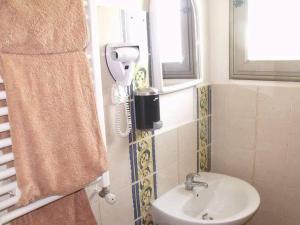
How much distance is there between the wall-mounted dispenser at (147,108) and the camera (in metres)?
1.23

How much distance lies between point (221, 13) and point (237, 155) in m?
0.85

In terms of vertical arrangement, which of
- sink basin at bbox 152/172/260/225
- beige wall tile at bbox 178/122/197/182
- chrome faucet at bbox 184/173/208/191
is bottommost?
sink basin at bbox 152/172/260/225

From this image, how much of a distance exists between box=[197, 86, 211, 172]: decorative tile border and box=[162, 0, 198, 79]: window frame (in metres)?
0.16

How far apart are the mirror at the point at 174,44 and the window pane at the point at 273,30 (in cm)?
31

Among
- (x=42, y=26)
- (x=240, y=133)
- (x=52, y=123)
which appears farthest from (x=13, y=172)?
(x=240, y=133)

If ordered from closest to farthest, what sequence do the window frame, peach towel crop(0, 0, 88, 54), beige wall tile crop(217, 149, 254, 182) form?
peach towel crop(0, 0, 88, 54) < the window frame < beige wall tile crop(217, 149, 254, 182)

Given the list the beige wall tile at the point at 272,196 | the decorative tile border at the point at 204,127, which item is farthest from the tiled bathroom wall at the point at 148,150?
the beige wall tile at the point at 272,196

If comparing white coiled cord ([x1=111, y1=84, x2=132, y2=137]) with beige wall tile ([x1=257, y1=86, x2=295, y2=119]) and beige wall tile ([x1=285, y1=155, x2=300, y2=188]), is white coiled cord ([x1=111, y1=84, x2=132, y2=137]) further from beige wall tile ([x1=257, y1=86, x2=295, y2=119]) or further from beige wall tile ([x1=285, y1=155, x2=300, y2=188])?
beige wall tile ([x1=285, y1=155, x2=300, y2=188])

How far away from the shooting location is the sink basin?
1.33 metres

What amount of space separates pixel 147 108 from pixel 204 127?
26.3 inches

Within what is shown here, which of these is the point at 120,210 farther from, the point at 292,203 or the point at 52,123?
the point at 292,203

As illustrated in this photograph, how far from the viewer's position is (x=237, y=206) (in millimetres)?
1522

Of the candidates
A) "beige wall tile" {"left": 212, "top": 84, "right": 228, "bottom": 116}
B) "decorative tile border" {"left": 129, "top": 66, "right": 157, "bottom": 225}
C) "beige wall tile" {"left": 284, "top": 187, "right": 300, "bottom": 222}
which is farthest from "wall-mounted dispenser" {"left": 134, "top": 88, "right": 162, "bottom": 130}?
"beige wall tile" {"left": 284, "top": 187, "right": 300, "bottom": 222}

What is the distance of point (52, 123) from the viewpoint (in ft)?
2.83
